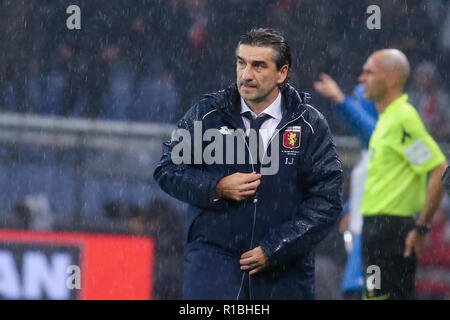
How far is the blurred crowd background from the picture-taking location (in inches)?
315

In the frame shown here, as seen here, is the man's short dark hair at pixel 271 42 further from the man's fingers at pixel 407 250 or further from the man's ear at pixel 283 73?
the man's fingers at pixel 407 250

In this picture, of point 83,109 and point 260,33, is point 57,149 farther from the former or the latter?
point 260,33

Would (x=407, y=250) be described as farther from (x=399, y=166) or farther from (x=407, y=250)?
(x=399, y=166)

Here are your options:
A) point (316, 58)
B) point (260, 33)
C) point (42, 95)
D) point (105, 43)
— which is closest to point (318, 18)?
point (316, 58)

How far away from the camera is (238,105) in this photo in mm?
4453

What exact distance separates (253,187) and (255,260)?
12.0 inches

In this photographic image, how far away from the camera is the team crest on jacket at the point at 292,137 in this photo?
4.35 metres

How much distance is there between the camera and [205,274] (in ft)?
14.4

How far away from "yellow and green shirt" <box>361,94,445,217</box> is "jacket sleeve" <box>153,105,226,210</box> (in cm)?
202

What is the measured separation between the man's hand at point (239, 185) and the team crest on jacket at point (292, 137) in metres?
0.20
